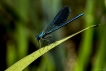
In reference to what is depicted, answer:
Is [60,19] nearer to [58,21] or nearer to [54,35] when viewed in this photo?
[58,21]

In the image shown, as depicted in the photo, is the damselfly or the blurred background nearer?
the blurred background

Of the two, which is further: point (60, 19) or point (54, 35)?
point (54, 35)

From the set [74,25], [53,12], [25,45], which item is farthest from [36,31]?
[74,25]

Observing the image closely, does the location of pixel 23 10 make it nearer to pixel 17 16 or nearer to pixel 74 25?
pixel 17 16

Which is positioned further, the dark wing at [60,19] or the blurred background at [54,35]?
the dark wing at [60,19]

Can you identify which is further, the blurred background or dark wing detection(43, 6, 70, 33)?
dark wing detection(43, 6, 70, 33)

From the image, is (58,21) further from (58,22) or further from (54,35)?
(54,35)

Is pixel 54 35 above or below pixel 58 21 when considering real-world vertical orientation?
below

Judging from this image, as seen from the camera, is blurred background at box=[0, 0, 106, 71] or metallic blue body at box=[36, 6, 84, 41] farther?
metallic blue body at box=[36, 6, 84, 41]

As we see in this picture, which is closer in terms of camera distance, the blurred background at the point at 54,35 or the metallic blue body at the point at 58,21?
the blurred background at the point at 54,35

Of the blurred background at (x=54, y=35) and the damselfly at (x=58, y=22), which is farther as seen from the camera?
the damselfly at (x=58, y=22)

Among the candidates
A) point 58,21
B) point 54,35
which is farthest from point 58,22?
point 54,35
